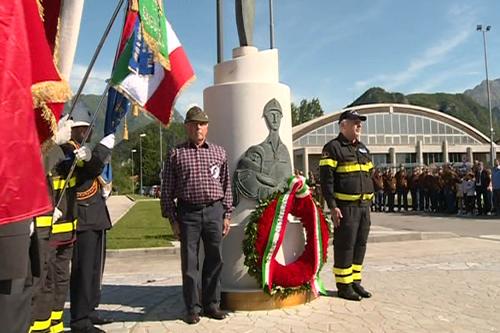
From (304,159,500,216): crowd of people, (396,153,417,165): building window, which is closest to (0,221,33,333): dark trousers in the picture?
(304,159,500,216): crowd of people

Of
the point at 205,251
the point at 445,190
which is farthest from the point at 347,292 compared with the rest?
the point at 445,190

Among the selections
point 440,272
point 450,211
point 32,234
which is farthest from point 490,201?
point 32,234

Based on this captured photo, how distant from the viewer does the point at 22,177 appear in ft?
5.80

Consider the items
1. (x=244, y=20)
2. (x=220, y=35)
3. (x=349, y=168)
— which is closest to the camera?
(x=349, y=168)

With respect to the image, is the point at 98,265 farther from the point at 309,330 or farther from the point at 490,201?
the point at 490,201

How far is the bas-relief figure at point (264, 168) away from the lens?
539cm

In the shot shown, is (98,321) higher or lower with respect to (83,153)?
lower

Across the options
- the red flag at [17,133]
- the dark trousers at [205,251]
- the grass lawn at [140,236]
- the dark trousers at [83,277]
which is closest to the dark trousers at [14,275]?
the red flag at [17,133]

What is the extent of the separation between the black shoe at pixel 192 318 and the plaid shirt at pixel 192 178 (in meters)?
0.89

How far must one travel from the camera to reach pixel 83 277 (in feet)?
14.6

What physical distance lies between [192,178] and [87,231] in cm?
105

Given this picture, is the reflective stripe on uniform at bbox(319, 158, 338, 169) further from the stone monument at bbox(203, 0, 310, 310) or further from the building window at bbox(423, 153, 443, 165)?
the building window at bbox(423, 153, 443, 165)

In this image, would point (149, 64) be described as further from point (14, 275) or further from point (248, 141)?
point (14, 275)

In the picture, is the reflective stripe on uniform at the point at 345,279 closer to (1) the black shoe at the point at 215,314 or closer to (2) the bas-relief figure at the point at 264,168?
(2) the bas-relief figure at the point at 264,168
